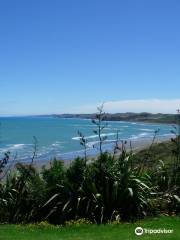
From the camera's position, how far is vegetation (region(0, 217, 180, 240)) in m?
8.92

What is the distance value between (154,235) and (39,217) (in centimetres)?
351

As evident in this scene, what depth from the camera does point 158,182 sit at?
513 inches

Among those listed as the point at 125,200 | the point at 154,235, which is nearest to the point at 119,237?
the point at 154,235

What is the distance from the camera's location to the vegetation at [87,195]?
11266mm

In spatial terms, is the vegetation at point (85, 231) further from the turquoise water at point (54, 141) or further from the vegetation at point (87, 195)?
the turquoise water at point (54, 141)

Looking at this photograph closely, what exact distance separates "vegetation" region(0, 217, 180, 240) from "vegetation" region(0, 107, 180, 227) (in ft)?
1.86

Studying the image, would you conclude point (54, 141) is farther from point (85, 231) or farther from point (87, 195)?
point (85, 231)

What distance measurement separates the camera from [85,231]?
32.0 feet

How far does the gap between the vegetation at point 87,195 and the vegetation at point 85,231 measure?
0.57 meters
